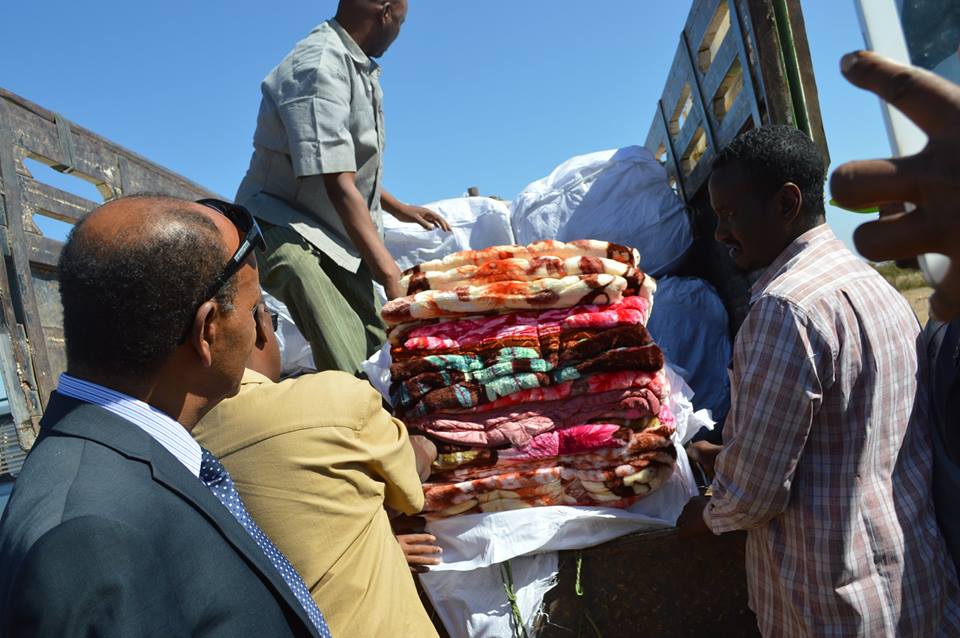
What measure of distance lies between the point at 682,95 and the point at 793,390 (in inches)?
105

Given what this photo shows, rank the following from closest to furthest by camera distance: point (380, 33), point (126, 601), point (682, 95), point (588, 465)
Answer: point (126, 601) < point (588, 465) < point (380, 33) < point (682, 95)

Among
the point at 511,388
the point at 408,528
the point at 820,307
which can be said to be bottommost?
the point at 408,528

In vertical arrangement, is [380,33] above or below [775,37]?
above

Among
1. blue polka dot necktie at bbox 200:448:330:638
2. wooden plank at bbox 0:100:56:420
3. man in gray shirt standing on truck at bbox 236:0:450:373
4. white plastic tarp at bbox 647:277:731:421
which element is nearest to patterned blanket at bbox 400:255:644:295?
man in gray shirt standing on truck at bbox 236:0:450:373

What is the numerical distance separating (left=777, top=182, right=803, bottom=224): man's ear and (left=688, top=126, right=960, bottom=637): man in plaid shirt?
10 cm

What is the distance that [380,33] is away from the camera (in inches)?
117

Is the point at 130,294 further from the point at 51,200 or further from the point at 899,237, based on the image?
the point at 51,200

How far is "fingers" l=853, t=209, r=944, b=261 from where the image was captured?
0.61m

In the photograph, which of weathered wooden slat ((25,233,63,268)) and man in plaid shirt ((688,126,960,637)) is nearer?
man in plaid shirt ((688,126,960,637))

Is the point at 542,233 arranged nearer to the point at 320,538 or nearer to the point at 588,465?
the point at 588,465

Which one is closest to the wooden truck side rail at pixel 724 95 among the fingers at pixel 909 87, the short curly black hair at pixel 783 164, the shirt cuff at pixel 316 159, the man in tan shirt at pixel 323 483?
the short curly black hair at pixel 783 164

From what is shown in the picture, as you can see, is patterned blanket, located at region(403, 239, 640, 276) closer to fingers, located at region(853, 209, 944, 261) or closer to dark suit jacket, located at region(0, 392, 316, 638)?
dark suit jacket, located at region(0, 392, 316, 638)

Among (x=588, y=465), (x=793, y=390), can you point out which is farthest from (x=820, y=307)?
(x=588, y=465)

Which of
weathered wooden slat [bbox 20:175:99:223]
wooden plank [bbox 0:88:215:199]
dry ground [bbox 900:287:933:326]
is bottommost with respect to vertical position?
dry ground [bbox 900:287:933:326]
